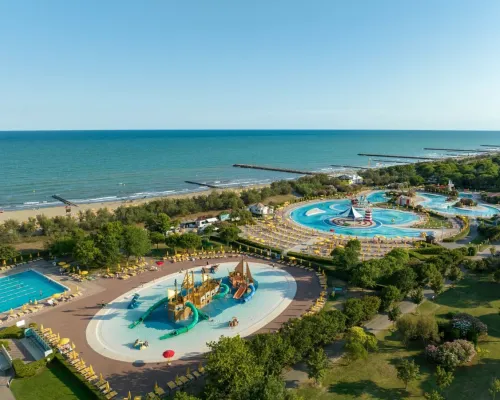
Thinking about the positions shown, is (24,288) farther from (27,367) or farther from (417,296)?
(417,296)

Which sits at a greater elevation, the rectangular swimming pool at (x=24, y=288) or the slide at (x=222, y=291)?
the slide at (x=222, y=291)

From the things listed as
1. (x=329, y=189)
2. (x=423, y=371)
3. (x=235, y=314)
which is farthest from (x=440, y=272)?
(x=329, y=189)

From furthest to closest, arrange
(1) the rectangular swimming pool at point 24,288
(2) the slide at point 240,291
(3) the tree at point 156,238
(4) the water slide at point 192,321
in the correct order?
(3) the tree at point 156,238
(2) the slide at point 240,291
(1) the rectangular swimming pool at point 24,288
(4) the water slide at point 192,321

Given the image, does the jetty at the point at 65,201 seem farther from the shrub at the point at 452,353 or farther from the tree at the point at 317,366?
the shrub at the point at 452,353

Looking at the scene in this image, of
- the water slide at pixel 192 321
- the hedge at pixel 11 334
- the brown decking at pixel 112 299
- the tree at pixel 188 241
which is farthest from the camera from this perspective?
the tree at pixel 188 241

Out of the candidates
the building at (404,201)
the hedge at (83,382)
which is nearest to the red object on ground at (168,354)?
the hedge at (83,382)

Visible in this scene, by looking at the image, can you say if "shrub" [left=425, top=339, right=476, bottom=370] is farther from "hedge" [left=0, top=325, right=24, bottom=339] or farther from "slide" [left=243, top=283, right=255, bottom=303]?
"hedge" [left=0, top=325, right=24, bottom=339]
